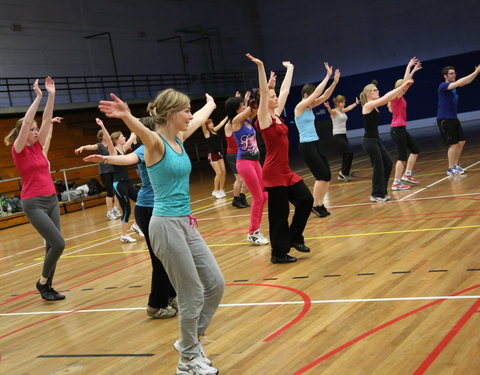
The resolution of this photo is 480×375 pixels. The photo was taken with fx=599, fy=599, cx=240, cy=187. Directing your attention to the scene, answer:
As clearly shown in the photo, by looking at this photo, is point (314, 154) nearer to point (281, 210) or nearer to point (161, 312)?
point (281, 210)

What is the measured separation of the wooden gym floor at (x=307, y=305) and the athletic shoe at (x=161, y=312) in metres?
0.07

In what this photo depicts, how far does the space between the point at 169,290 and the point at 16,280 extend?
3.41m

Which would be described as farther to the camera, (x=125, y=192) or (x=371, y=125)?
(x=371, y=125)

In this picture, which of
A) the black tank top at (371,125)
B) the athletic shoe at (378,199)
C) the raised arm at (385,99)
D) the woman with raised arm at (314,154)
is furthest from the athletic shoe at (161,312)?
the black tank top at (371,125)

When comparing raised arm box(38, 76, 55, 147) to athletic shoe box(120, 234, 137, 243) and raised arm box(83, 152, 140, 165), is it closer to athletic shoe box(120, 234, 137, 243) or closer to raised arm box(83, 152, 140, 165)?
raised arm box(83, 152, 140, 165)

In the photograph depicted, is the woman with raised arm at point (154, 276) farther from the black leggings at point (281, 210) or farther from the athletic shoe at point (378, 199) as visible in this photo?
the athletic shoe at point (378, 199)

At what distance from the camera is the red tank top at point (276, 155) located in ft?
20.0

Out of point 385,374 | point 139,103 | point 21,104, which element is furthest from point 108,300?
point 139,103

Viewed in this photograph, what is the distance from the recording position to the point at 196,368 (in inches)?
137

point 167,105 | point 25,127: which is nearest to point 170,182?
point 167,105

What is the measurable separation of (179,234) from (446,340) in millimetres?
1680

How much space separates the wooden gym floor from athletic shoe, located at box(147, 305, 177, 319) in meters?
0.07

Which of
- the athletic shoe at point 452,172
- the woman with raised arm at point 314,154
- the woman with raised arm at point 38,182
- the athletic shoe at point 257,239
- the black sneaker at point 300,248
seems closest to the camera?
the woman with raised arm at point 38,182

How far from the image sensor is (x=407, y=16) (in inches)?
1067
